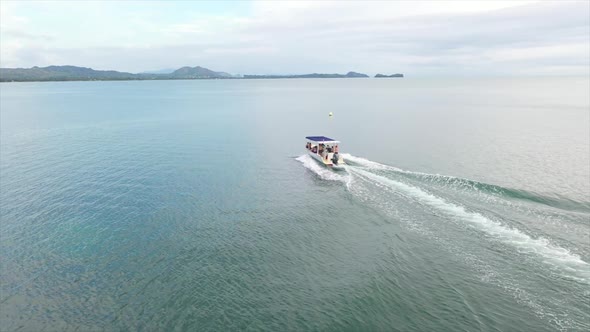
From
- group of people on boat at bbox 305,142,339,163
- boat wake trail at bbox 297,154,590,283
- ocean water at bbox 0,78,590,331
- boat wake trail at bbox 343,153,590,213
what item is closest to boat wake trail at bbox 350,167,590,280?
boat wake trail at bbox 297,154,590,283

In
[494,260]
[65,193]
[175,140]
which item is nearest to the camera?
[494,260]

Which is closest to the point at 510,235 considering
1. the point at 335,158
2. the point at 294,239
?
the point at 294,239

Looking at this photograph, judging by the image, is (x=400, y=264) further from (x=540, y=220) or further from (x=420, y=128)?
(x=420, y=128)

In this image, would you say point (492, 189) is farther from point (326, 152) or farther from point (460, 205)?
point (326, 152)

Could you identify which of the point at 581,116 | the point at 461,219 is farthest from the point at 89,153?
the point at 581,116

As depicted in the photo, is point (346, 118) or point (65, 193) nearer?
point (65, 193)

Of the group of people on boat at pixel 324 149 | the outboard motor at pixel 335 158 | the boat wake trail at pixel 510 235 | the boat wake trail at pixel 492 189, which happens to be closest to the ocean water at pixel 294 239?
the boat wake trail at pixel 510 235

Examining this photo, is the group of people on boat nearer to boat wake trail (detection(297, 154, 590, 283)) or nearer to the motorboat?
the motorboat
